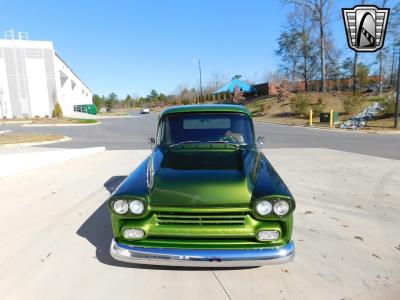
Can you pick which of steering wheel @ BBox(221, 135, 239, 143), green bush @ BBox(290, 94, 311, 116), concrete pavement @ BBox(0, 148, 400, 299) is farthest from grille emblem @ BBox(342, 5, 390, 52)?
green bush @ BBox(290, 94, 311, 116)

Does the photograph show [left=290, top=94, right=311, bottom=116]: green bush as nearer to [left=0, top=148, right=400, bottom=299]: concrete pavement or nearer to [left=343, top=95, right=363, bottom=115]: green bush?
[left=343, top=95, right=363, bottom=115]: green bush

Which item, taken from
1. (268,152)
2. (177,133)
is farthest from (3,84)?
(177,133)

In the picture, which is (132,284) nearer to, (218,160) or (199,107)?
(218,160)

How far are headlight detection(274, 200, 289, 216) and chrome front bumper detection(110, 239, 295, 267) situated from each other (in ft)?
1.06

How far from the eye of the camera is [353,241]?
3.74m

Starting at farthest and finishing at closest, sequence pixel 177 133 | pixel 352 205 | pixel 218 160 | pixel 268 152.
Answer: pixel 268 152, pixel 352 205, pixel 177 133, pixel 218 160

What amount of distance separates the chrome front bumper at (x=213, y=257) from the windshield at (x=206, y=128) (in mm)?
1806

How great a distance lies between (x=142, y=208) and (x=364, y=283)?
7.46 feet

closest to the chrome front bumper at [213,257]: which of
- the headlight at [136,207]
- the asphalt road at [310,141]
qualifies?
the headlight at [136,207]

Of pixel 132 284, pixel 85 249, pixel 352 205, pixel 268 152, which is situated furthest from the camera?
pixel 268 152

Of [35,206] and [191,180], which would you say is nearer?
[191,180]

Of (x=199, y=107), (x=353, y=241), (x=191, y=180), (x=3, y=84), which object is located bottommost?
(x=353, y=241)

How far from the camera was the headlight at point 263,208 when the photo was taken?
8.71 ft

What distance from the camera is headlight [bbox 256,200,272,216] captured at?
8.71 ft
